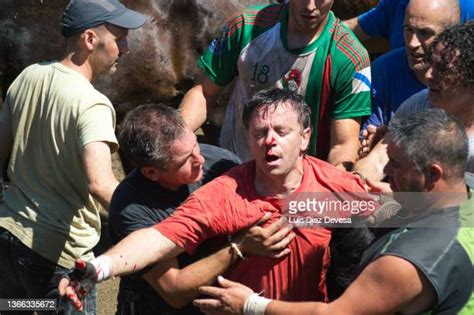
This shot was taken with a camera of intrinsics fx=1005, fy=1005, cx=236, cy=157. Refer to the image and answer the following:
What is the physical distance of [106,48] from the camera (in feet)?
14.8

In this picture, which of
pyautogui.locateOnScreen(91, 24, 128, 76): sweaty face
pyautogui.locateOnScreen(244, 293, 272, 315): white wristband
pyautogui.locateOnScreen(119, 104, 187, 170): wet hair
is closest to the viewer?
pyautogui.locateOnScreen(244, 293, 272, 315): white wristband

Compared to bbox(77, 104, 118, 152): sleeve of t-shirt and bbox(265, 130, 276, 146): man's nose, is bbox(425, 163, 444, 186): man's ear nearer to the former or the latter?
bbox(265, 130, 276, 146): man's nose

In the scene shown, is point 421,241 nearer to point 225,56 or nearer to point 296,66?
point 296,66

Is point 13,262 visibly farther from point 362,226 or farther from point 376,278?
point 376,278

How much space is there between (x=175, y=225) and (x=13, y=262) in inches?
53.2

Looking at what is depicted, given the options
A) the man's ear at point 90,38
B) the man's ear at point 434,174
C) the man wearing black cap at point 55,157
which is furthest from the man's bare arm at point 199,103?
the man's ear at point 434,174

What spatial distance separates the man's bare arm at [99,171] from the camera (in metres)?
4.12

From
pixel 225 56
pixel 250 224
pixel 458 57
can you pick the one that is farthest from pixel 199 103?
pixel 458 57

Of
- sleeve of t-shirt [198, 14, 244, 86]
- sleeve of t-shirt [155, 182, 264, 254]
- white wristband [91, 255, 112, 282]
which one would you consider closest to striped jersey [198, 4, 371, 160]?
sleeve of t-shirt [198, 14, 244, 86]

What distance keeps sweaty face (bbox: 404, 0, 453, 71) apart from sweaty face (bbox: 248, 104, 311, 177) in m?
0.88

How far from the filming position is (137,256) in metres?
3.40

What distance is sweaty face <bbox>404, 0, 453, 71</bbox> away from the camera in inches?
167

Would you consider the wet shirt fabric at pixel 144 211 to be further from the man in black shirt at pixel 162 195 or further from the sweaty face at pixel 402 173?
the sweaty face at pixel 402 173

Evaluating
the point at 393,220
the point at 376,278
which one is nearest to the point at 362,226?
the point at 393,220
